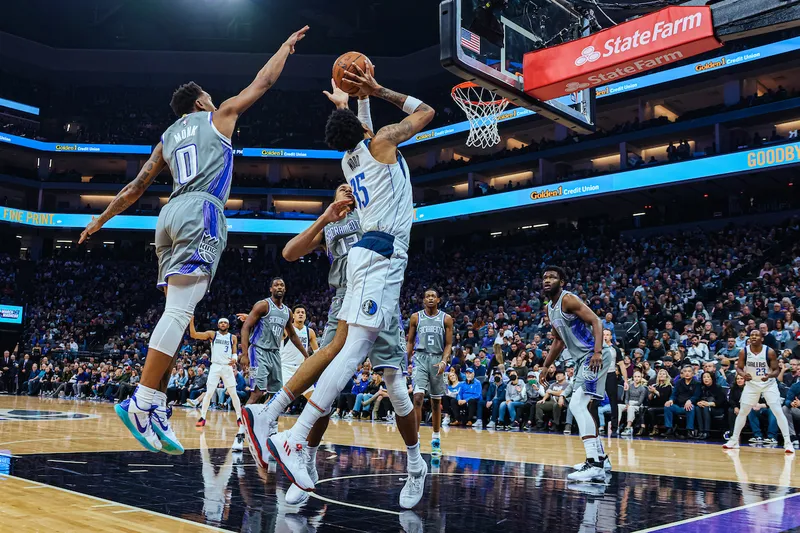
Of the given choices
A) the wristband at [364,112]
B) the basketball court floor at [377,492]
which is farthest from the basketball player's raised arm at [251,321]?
the wristband at [364,112]

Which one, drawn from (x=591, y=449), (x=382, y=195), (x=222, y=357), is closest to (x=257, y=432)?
(x=382, y=195)

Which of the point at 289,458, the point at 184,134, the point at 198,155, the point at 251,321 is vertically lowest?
the point at 289,458

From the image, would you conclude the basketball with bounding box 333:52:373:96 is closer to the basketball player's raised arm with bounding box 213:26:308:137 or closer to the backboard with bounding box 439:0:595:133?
the basketball player's raised arm with bounding box 213:26:308:137

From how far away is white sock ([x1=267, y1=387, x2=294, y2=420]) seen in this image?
4.18m

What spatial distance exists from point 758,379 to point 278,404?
8.66 metres

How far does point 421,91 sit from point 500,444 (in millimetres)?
29780

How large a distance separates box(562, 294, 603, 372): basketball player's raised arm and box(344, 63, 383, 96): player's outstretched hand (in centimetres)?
320

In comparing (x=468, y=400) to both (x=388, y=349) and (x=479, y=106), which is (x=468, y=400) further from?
(x=388, y=349)

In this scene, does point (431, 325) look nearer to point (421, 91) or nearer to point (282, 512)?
point (282, 512)

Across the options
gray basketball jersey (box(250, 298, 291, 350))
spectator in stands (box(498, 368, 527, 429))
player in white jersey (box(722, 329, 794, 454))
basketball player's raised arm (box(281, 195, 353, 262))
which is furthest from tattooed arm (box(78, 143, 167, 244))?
spectator in stands (box(498, 368, 527, 429))

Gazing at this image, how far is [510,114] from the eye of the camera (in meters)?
29.4

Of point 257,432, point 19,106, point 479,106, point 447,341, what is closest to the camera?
point 257,432

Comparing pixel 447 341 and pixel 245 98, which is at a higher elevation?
pixel 245 98

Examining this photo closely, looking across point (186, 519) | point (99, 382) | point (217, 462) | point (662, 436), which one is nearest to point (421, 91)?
point (99, 382)
